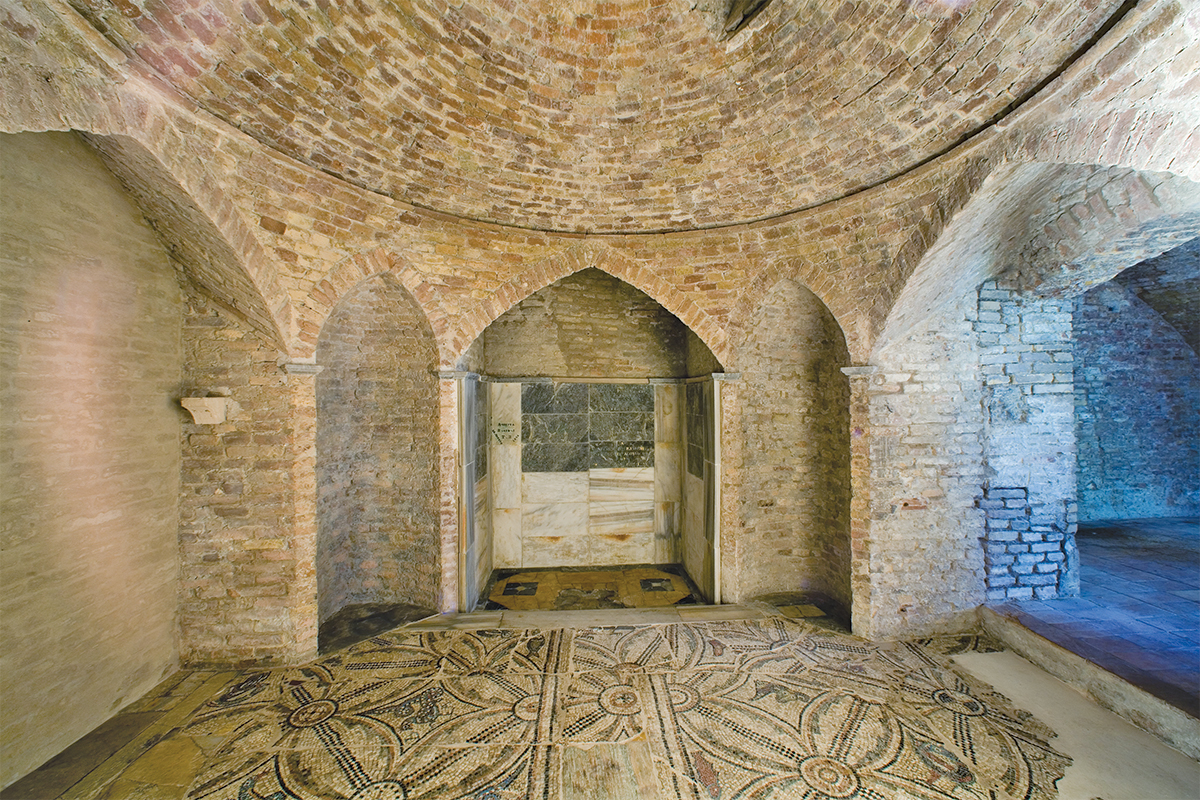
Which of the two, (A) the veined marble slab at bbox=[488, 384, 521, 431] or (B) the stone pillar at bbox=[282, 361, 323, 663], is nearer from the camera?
(B) the stone pillar at bbox=[282, 361, 323, 663]

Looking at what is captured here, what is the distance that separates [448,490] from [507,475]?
1.86 metres

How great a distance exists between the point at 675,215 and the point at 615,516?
4.13 metres

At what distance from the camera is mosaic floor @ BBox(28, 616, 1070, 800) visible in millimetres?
2875

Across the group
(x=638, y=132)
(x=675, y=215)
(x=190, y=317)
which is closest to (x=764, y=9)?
(x=638, y=132)

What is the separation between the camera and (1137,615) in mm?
4285

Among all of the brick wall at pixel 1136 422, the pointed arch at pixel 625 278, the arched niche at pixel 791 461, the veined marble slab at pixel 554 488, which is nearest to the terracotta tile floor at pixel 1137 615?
the brick wall at pixel 1136 422

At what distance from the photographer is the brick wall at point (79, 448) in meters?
2.83

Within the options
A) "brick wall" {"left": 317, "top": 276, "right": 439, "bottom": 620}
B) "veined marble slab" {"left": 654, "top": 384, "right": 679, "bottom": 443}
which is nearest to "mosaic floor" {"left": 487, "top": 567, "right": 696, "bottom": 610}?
"brick wall" {"left": 317, "top": 276, "right": 439, "bottom": 620}

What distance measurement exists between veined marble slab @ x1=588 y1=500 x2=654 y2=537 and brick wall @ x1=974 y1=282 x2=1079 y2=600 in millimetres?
3867

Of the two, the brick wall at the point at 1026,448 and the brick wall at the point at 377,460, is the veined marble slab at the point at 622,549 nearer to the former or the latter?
the brick wall at the point at 377,460

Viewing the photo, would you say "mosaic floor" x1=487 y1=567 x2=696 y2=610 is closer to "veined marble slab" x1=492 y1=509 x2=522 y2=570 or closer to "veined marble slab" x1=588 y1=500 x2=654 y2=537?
"veined marble slab" x1=492 y1=509 x2=522 y2=570

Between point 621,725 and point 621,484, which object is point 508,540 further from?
point 621,725

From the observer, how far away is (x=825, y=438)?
554cm

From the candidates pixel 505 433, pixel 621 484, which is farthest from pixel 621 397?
pixel 505 433
